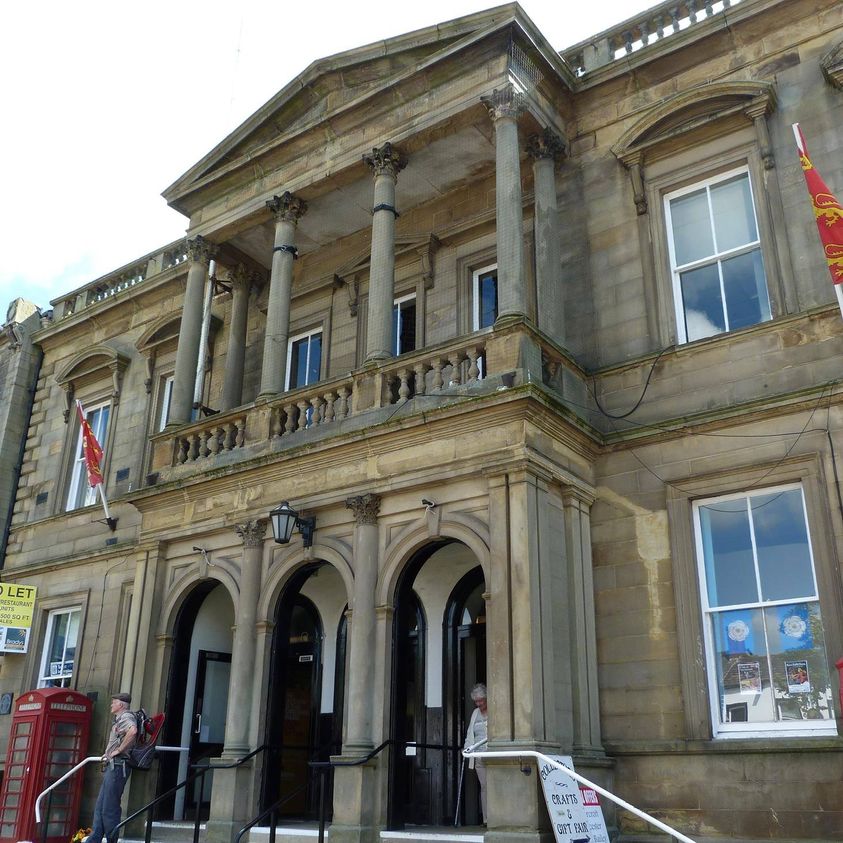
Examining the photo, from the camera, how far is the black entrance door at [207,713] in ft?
45.1

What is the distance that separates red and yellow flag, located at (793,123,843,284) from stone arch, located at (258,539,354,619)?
21.1 feet

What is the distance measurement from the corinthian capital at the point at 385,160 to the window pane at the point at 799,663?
25.2ft

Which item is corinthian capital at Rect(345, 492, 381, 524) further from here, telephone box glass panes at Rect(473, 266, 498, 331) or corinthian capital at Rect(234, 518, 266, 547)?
telephone box glass panes at Rect(473, 266, 498, 331)

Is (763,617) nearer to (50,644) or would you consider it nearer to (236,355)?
(236,355)

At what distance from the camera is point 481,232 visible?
47.2ft

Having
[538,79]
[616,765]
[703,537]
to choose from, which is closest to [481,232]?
[538,79]

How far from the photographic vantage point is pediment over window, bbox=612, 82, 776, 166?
39.2 ft

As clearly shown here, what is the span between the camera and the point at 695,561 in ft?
35.2

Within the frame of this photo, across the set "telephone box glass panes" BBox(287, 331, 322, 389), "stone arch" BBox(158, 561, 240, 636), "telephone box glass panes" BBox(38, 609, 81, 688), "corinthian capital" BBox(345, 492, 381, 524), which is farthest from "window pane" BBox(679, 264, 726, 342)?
"telephone box glass panes" BBox(38, 609, 81, 688)

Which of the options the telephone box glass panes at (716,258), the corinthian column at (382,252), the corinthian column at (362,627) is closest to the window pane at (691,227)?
the telephone box glass panes at (716,258)

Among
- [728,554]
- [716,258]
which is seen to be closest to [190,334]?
[716,258]

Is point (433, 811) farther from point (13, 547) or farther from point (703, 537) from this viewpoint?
point (13, 547)

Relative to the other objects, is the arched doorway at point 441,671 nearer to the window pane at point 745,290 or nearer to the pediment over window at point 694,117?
the window pane at point 745,290

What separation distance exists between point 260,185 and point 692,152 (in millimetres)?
6628
